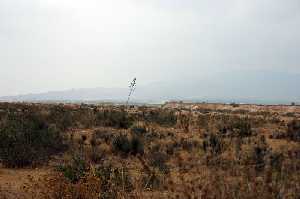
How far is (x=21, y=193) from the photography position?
27.5ft

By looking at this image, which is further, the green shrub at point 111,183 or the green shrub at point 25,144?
the green shrub at point 25,144

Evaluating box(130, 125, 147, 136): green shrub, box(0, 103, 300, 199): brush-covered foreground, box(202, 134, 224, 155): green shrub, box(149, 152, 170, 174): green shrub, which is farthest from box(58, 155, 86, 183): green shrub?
box(130, 125, 147, 136): green shrub

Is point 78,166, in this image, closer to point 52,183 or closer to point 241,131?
point 52,183

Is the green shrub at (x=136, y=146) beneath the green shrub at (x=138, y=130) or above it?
beneath

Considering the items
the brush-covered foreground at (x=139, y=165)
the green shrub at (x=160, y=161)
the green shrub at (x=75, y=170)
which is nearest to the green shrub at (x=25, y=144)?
the brush-covered foreground at (x=139, y=165)

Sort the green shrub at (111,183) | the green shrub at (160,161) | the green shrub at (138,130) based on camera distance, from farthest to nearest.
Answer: the green shrub at (138,130) < the green shrub at (160,161) < the green shrub at (111,183)

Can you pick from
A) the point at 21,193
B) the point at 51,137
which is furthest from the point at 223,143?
the point at 21,193

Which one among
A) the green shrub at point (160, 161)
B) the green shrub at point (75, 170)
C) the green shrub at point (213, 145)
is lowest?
the green shrub at point (160, 161)

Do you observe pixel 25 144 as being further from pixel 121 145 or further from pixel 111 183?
pixel 111 183

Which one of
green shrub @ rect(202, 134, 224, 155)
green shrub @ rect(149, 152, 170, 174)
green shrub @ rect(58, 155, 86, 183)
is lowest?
green shrub @ rect(149, 152, 170, 174)

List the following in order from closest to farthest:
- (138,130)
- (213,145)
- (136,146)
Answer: (136,146) < (213,145) < (138,130)

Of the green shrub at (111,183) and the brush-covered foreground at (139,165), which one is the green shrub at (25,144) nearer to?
the brush-covered foreground at (139,165)


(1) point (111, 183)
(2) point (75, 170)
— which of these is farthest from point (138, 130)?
(1) point (111, 183)

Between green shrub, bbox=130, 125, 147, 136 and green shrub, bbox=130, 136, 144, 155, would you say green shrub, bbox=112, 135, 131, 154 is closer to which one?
green shrub, bbox=130, 136, 144, 155
